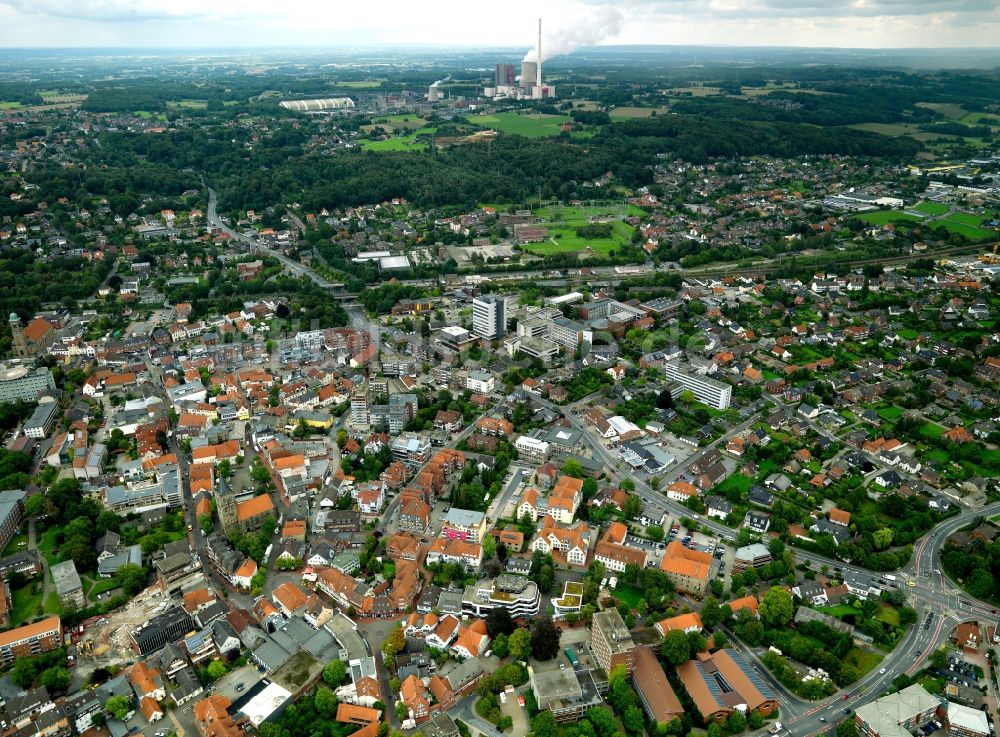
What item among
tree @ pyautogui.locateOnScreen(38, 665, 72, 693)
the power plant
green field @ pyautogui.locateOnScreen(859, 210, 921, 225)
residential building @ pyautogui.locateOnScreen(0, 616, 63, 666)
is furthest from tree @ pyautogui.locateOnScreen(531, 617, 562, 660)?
the power plant

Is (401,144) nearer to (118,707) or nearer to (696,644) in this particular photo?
(118,707)

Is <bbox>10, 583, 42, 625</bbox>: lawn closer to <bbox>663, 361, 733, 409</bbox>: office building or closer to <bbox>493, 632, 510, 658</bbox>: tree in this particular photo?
<bbox>493, 632, 510, 658</bbox>: tree

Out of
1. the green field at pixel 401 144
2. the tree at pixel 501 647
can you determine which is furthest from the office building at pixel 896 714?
the green field at pixel 401 144

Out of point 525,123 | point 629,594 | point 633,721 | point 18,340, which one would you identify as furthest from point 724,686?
point 525,123

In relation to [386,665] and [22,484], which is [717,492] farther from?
[22,484]

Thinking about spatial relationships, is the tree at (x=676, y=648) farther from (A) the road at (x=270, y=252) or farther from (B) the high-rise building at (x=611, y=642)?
(A) the road at (x=270, y=252)

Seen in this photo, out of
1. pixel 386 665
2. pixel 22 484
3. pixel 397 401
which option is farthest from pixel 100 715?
pixel 397 401
